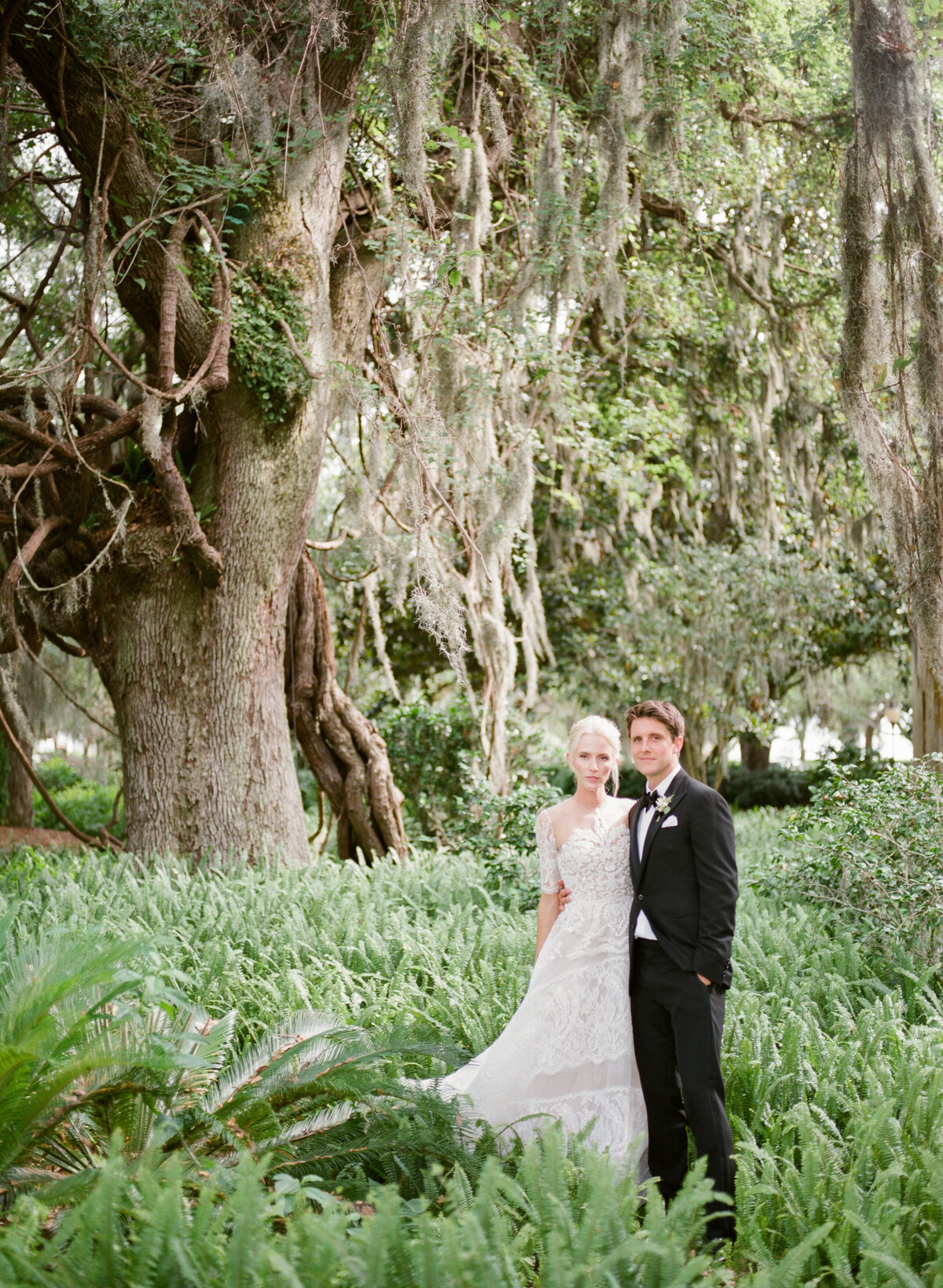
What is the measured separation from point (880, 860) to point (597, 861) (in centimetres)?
256

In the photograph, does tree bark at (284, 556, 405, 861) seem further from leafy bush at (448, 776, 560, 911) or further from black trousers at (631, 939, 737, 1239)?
black trousers at (631, 939, 737, 1239)

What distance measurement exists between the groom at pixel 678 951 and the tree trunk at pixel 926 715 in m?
5.19

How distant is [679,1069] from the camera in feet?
9.82

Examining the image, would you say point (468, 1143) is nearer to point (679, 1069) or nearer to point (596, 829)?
point (679, 1069)

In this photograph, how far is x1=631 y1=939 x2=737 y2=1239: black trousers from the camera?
2943mm

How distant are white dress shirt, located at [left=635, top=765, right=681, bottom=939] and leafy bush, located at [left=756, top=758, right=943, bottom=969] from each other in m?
2.25

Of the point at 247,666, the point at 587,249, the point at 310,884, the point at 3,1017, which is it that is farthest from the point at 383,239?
the point at 3,1017

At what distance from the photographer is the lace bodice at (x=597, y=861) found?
11.0 ft

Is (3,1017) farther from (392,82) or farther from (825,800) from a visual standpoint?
(392,82)

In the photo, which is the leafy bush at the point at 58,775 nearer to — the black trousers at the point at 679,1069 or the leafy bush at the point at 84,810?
the leafy bush at the point at 84,810

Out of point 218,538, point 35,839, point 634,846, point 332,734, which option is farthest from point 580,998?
point 35,839

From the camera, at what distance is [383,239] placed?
7.45 meters

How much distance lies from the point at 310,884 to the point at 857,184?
4992 millimetres

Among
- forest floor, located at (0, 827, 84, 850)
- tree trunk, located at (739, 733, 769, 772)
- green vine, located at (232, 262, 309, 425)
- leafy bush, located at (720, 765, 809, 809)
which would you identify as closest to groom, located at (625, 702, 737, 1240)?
green vine, located at (232, 262, 309, 425)
